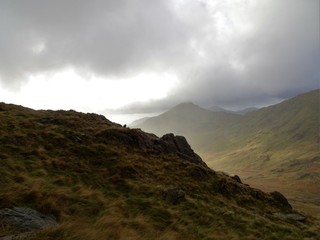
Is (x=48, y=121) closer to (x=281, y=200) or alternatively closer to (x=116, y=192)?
(x=116, y=192)

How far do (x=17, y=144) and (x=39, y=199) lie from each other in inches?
511

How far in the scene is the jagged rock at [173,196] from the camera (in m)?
23.7

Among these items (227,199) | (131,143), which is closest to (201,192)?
(227,199)

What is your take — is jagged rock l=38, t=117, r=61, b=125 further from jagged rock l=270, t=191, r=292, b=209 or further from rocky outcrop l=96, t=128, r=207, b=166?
jagged rock l=270, t=191, r=292, b=209

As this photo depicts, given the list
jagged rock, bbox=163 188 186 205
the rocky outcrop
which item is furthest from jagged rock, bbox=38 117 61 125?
jagged rock, bbox=163 188 186 205

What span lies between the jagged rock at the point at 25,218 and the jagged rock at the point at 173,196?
1030 centimetres

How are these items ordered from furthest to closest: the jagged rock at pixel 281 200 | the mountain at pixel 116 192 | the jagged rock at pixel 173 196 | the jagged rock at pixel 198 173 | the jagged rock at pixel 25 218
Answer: the jagged rock at pixel 281 200, the jagged rock at pixel 198 173, the jagged rock at pixel 173 196, the mountain at pixel 116 192, the jagged rock at pixel 25 218

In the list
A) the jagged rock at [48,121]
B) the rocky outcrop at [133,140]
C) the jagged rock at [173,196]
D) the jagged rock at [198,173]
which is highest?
the jagged rock at [48,121]

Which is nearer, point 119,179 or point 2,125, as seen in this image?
point 119,179

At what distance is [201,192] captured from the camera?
29484mm

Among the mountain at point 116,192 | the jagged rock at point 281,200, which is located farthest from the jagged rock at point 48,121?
the jagged rock at point 281,200

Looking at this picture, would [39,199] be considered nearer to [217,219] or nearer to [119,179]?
[119,179]

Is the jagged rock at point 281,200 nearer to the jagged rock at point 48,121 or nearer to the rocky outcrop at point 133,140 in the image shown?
the rocky outcrop at point 133,140

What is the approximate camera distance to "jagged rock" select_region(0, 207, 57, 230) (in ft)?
41.7
